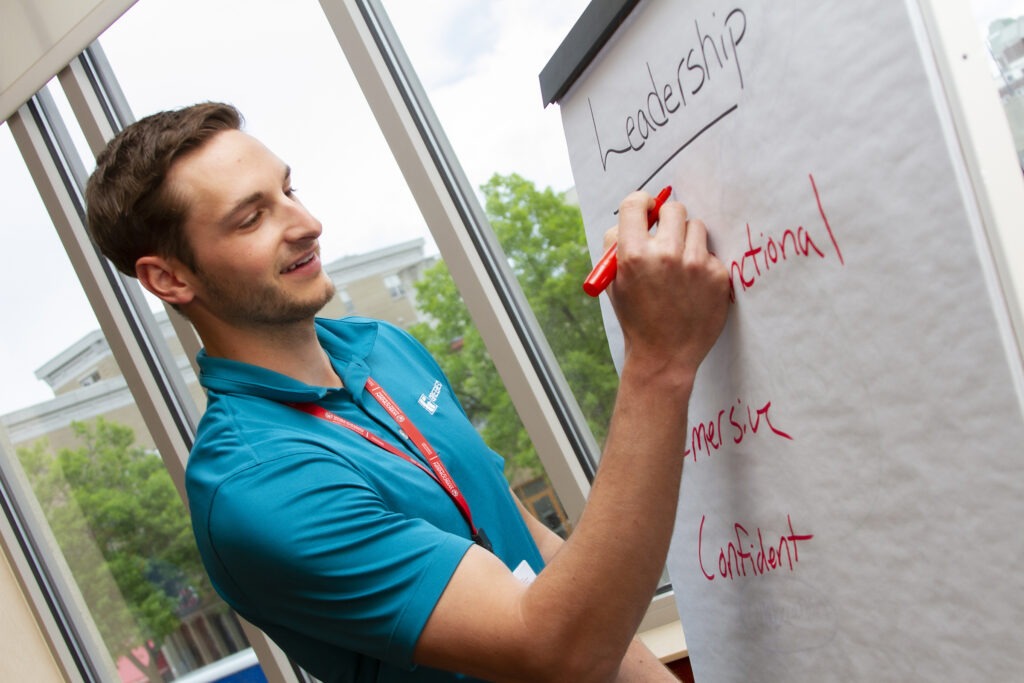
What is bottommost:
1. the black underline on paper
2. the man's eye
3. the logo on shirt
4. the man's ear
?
the logo on shirt

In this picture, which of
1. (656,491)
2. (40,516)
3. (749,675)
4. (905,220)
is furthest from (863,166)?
(40,516)

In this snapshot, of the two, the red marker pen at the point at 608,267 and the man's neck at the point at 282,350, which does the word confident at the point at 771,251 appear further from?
the man's neck at the point at 282,350

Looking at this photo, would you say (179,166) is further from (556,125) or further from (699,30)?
(556,125)

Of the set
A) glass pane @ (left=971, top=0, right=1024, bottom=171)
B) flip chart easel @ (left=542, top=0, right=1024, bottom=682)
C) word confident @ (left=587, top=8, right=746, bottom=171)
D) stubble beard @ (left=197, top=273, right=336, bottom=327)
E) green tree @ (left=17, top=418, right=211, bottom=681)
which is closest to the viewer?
flip chart easel @ (left=542, top=0, right=1024, bottom=682)

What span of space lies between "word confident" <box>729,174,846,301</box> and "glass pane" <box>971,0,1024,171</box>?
1.26 feet

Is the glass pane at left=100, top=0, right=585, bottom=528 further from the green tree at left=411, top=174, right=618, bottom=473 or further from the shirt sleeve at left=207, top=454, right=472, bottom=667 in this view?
the shirt sleeve at left=207, top=454, right=472, bottom=667

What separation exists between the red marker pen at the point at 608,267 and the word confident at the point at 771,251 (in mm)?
90

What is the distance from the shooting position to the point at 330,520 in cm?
80

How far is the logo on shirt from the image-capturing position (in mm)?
1103

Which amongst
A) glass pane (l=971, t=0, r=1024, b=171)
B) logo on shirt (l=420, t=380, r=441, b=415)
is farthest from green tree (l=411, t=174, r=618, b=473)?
glass pane (l=971, t=0, r=1024, b=171)

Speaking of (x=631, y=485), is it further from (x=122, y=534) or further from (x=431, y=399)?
(x=122, y=534)

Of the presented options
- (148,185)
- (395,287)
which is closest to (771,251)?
(148,185)

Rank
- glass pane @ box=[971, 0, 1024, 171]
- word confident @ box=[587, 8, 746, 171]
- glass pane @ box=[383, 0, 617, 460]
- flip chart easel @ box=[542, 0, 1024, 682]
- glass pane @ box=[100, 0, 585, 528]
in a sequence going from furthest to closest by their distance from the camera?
1. glass pane @ box=[100, 0, 585, 528]
2. glass pane @ box=[383, 0, 617, 460]
3. glass pane @ box=[971, 0, 1024, 171]
4. word confident @ box=[587, 8, 746, 171]
5. flip chart easel @ box=[542, 0, 1024, 682]

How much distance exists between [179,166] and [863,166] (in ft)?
2.54
